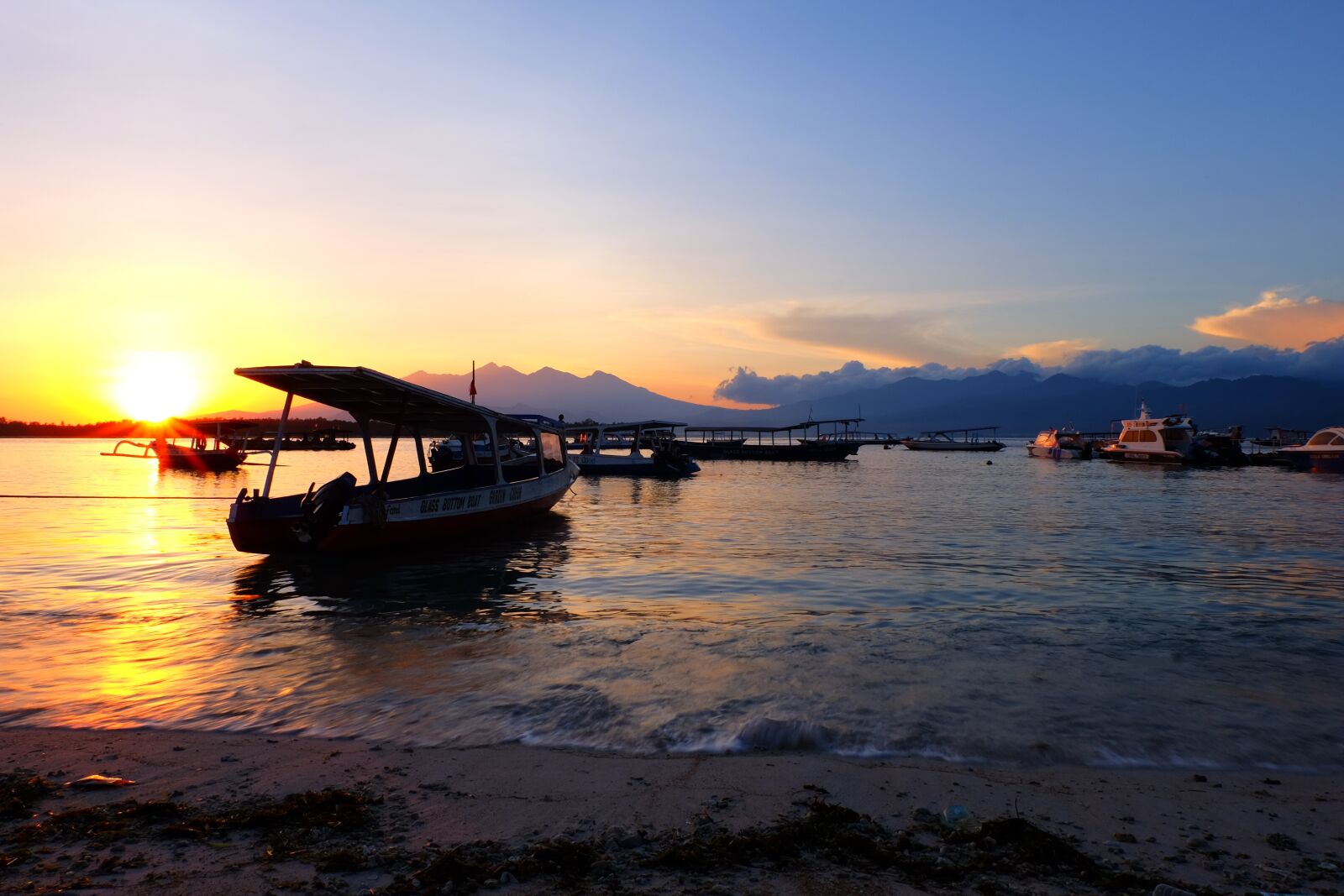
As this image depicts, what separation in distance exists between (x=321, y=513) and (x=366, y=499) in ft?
3.06

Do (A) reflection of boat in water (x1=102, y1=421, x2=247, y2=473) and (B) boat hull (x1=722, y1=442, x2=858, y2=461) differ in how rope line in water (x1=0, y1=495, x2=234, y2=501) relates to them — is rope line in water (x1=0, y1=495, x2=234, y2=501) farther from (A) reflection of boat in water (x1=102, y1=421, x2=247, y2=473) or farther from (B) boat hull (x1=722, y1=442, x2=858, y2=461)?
(B) boat hull (x1=722, y1=442, x2=858, y2=461)

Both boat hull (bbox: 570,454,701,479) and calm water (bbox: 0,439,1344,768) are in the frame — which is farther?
boat hull (bbox: 570,454,701,479)

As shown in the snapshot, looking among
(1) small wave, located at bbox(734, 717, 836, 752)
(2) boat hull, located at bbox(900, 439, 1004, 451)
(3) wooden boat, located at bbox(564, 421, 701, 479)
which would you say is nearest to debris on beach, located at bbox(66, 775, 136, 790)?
(1) small wave, located at bbox(734, 717, 836, 752)

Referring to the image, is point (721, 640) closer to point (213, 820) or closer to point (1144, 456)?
point (213, 820)

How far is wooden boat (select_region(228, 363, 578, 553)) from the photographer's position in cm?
1644

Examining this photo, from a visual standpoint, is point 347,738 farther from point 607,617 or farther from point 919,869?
point 607,617

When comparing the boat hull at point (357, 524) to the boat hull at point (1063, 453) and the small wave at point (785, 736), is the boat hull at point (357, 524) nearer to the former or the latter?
the small wave at point (785, 736)

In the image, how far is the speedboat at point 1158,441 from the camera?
70.8m

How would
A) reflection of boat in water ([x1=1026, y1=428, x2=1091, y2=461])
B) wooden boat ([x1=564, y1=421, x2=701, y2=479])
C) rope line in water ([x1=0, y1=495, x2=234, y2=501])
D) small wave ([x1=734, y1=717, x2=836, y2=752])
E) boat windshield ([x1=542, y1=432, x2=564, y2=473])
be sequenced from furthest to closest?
reflection of boat in water ([x1=1026, y1=428, x2=1091, y2=461]), wooden boat ([x1=564, y1=421, x2=701, y2=479]), rope line in water ([x1=0, y1=495, x2=234, y2=501]), boat windshield ([x1=542, y1=432, x2=564, y2=473]), small wave ([x1=734, y1=717, x2=836, y2=752])

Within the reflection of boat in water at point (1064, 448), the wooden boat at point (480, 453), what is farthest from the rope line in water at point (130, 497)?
the reflection of boat in water at point (1064, 448)

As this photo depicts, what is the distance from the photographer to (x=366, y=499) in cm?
1681

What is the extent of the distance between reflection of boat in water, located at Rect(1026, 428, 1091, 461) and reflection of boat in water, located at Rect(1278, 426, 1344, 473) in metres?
27.4

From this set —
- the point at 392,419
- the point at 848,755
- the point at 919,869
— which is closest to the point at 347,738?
the point at 848,755

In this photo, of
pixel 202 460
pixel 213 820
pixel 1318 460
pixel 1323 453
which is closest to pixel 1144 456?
pixel 1318 460
